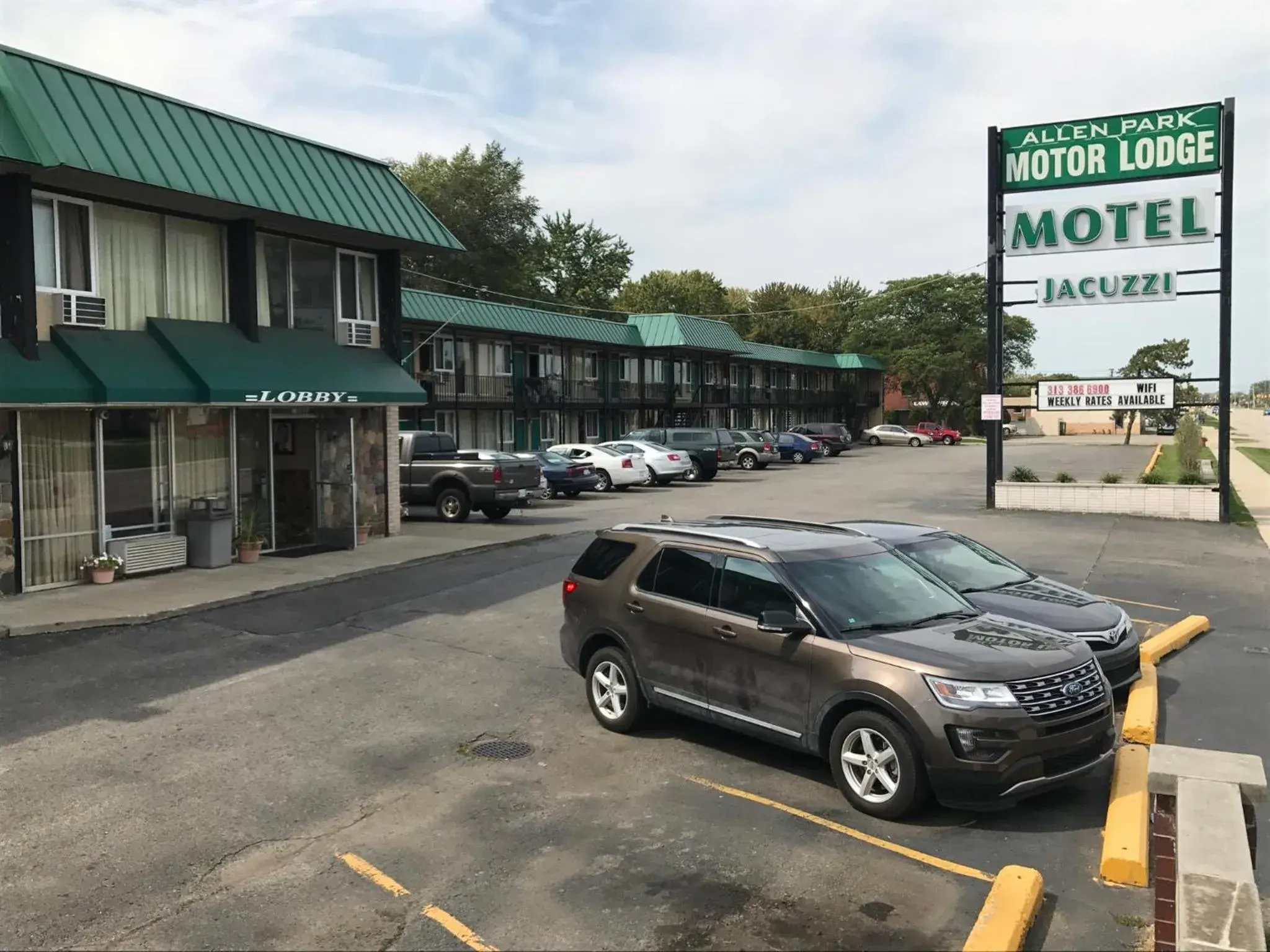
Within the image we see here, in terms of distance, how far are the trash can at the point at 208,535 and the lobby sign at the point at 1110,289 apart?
727 inches

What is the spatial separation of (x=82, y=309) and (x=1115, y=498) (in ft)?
69.3

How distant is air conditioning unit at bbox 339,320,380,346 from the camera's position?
60.8ft

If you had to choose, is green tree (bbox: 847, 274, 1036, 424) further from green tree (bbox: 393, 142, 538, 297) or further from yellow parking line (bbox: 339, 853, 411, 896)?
yellow parking line (bbox: 339, 853, 411, 896)

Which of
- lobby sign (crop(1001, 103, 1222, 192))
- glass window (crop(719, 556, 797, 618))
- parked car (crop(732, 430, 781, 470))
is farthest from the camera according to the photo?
parked car (crop(732, 430, 781, 470))

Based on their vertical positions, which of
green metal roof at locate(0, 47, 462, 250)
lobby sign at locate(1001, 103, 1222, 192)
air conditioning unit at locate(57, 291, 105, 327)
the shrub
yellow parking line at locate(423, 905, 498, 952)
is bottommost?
yellow parking line at locate(423, 905, 498, 952)

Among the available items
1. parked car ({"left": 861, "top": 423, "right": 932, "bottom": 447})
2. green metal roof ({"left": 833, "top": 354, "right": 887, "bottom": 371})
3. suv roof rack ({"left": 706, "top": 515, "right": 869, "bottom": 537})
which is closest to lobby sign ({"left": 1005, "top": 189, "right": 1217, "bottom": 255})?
suv roof rack ({"left": 706, "top": 515, "right": 869, "bottom": 537})

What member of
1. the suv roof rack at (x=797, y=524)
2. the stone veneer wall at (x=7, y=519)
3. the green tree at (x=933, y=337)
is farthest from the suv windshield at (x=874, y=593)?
the green tree at (x=933, y=337)

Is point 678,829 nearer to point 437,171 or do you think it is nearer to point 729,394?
point 729,394

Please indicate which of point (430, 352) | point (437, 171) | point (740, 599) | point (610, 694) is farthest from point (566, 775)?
point (437, 171)

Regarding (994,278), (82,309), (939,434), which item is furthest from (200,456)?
(939,434)

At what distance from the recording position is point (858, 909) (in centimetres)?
514

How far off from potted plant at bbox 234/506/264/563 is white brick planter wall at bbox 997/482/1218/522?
17106 millimetres

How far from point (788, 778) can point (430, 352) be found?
106 ft

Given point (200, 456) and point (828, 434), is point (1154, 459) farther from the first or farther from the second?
point (200, 456)
